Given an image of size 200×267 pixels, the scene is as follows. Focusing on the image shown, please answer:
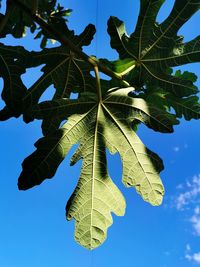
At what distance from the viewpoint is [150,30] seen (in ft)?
10.4

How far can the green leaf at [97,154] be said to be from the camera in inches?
118

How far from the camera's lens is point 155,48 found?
127 inches

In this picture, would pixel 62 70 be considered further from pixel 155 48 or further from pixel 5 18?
pixel 155 48

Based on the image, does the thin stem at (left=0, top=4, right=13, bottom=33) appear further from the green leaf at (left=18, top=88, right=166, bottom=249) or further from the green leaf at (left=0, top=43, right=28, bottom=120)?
the green leaf at (left=18, top=88, right=166, bottom=249)

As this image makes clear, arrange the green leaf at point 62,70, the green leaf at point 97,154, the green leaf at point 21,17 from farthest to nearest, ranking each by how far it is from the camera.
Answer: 1. the green leaf at point 62,70
2. the green leaf at point 21,17
3. the green leaf at point 97,154

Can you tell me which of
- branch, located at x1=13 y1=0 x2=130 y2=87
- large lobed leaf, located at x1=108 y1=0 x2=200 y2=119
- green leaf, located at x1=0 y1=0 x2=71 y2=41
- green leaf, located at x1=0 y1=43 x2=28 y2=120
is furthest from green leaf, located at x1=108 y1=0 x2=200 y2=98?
green leaf, located at x1=0 y1=43 x2=28 y2=120

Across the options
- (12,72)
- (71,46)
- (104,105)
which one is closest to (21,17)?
(12,72)

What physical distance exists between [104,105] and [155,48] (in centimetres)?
56

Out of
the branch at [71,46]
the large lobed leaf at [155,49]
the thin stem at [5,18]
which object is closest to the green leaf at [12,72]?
the thin stem at [5,18]

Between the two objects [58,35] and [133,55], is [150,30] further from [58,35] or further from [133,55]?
[58,35]

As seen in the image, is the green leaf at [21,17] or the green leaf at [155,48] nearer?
the green leaf at [155,48]

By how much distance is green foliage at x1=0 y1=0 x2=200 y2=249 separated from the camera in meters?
3.01

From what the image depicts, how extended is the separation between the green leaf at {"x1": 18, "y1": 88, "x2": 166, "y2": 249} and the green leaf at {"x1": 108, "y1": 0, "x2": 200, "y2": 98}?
0.97 ft

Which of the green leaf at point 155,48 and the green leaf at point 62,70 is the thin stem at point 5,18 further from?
the green leaf at point 155,48
